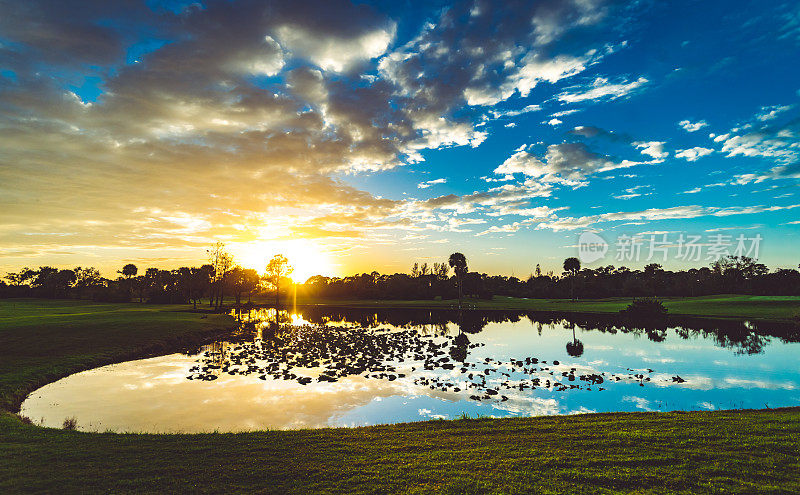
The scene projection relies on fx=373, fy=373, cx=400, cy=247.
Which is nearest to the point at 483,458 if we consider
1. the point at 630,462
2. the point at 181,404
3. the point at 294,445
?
the point at 630,462

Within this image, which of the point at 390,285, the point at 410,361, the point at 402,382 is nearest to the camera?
the point at 402,382

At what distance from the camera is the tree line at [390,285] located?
391ft

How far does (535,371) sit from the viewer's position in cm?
3066

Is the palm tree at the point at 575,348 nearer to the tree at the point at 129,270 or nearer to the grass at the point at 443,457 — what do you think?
the grass at the point at 443,457

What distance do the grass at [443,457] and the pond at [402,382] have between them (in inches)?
189

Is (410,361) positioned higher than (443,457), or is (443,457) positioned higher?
(443,457)

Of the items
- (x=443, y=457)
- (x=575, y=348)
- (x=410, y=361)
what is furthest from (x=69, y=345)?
(x=575, y=348)

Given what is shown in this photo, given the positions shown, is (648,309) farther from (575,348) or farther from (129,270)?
(129,270)

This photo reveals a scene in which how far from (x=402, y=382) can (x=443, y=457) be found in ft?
52.6

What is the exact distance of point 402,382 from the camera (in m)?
27.1

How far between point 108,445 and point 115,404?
1101cm

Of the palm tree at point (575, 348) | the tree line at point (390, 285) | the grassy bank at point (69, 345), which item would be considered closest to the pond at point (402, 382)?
the palm tree at point (575, 348)

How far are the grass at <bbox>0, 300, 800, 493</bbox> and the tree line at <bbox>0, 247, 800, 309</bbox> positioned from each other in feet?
318

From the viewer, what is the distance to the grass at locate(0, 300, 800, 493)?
9.52 metres
